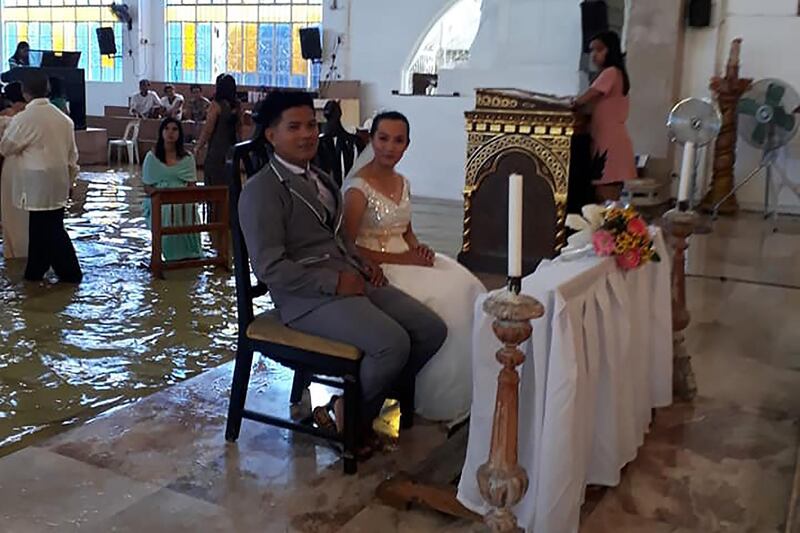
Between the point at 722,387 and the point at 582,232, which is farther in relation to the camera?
the point at 722,387

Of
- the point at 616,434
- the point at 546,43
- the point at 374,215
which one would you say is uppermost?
the point at 546,43

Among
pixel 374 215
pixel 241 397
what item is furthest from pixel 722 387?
pixel 241 397

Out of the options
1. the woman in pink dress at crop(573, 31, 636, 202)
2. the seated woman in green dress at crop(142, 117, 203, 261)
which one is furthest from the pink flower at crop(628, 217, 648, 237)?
the seated woman in green dress at crop(142, 117, 203, 261)

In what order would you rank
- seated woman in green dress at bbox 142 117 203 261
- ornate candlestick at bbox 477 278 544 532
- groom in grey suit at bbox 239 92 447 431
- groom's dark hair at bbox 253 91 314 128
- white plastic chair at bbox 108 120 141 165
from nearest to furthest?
ornate candlestick at bbox 477 278 544 532 < groom in grey suit at bbox 239 92 447 431 < groom's dark hair at bbox 253 91 314 128 < seated woman in green dress at bbox 142 117 203 261 < white plastic chair at bbox 108 120 141 165

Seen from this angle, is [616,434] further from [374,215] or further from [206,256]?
[206,256]

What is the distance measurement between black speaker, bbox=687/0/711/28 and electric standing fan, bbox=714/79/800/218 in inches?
46.4

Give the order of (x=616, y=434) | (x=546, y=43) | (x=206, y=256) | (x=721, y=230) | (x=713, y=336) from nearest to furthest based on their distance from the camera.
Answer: (x=616, y=434)
(x=713, y=336)
(x=206, y=256)
(x=721, y=230)
(x=546, y=43)

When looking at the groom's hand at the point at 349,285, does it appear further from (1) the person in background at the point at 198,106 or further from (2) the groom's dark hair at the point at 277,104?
(1) the person in background at the point at 198,106

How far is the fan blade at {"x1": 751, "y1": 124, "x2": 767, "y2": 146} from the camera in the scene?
8.84 metres

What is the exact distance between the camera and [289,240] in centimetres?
311

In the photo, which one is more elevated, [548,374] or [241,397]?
[548,374]

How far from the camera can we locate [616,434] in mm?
2826

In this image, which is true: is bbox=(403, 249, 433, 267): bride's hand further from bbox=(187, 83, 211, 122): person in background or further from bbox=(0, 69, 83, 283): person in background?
bbox=(187, 83, 211, 122): person in background

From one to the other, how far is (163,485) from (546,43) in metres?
8.70
